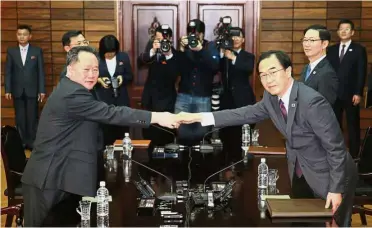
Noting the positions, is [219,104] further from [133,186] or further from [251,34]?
[133,186]

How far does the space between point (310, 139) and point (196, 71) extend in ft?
9.31

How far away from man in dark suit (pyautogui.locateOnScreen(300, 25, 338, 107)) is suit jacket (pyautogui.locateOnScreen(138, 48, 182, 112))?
1.67 metres

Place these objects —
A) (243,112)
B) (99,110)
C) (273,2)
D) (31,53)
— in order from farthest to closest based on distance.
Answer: (273,2) → (31,53) → (243,112) → (99,110)

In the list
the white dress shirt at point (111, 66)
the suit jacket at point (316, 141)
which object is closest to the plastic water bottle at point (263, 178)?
the suit jacket at point (316, 141)

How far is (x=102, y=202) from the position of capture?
102 inches

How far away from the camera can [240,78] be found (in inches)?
226

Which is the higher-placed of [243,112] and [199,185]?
[243,112]

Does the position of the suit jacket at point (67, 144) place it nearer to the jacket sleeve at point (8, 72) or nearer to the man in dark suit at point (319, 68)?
the man in dark suit at point (319, 68)

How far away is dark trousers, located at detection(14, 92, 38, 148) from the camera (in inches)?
280

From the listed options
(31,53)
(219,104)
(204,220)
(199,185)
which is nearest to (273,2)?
(219,104)

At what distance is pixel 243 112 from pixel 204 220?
3.31ft

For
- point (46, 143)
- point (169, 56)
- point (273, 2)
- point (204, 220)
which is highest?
point (273, 2)

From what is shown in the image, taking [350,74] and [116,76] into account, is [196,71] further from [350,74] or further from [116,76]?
[350,74]

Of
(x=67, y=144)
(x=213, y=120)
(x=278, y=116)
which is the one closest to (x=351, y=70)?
(x=213, y=120)
